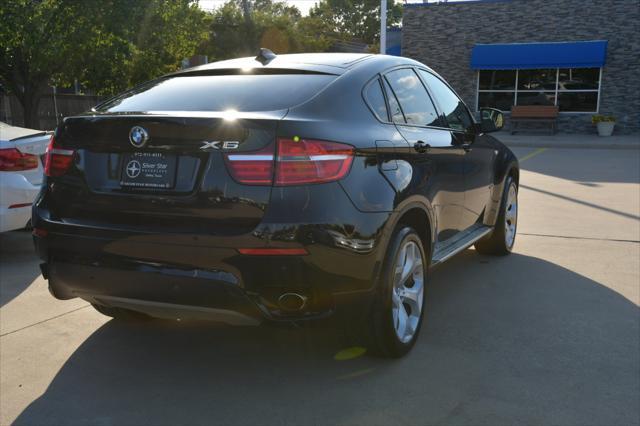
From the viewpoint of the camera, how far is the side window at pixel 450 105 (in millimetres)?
4770

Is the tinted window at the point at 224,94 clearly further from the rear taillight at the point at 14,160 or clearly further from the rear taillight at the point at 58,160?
the rear taillight at the point at 14,160

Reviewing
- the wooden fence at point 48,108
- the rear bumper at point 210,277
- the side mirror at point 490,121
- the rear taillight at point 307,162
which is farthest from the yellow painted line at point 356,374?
the wooden fence at point 48,108

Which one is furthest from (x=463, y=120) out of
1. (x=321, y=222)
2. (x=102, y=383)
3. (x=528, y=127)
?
(x=528, y=127)

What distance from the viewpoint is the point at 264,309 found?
9.88 feet

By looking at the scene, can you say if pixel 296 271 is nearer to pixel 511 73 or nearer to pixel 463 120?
pixel 463 120

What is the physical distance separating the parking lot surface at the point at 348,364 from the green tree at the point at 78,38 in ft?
31.4

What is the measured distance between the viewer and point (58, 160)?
11.0ft

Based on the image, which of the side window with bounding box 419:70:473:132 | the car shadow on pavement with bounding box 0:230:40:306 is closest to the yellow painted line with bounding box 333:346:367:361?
the side window with bounding box 419:70:473:132

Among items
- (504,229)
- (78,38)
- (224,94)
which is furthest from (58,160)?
(78,38)

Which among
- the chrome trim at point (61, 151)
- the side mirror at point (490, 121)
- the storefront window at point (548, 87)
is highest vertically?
the storefront window at point (548, 87)

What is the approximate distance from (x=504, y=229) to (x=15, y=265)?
14.4ft

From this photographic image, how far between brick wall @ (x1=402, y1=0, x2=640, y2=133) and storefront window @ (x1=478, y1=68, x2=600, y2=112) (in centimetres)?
37

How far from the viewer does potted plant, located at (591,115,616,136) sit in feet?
76.2

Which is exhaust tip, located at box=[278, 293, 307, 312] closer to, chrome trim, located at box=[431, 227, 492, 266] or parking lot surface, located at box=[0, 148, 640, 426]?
parking lot surface, located at box=[0, 148, 640, 426]
